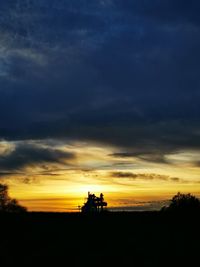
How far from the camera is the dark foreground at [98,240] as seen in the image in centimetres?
2278

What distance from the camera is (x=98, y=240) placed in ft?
85.6

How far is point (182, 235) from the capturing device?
28188mm

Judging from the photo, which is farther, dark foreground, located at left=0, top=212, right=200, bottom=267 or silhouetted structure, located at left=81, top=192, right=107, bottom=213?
silhouetted structure, located at left=81, top=192, right=107, bottom=213

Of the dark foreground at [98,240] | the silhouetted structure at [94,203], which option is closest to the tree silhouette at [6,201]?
the silhouetted structure at [94,203]

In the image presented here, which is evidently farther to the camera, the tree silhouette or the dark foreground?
the tree silhouette

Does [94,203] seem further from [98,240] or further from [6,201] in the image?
[98,240]

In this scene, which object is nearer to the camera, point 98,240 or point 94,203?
point 98,240

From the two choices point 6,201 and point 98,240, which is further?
point 6,201

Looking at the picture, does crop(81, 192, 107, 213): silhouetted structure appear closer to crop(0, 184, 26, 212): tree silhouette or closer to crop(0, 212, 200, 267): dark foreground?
crop(0, 184, 26, 212): tree silhouette

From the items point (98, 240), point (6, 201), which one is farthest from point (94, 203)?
point (98, 240)

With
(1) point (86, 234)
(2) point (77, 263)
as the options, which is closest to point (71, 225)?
(1) point (86, 234)

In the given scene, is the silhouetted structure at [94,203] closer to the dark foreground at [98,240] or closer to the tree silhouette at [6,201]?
the tree silhouette at [6,201]

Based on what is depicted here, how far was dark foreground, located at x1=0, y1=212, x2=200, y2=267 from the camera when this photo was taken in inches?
897

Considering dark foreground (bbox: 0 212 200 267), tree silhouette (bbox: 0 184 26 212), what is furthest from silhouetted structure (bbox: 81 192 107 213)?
dark foreground (bbox: 0 212 200 267)
